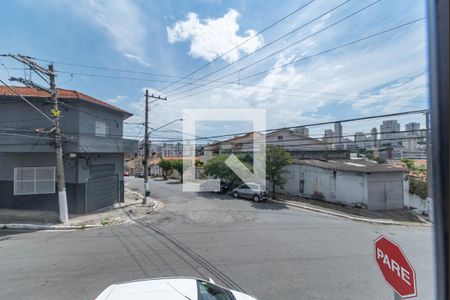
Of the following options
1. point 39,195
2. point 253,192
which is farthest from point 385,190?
point 39,195

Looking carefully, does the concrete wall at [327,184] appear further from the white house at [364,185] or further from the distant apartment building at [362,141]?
the distant apartment building at [362,141]

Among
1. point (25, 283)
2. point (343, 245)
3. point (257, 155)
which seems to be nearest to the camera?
point (25, 283)

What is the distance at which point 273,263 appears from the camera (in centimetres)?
661

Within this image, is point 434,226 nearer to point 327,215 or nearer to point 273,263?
point 273,263

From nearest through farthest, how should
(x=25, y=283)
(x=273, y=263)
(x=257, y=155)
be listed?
1. (x=25, y=283)
2. (x=273, y=263)
3. (x=257, y=155)

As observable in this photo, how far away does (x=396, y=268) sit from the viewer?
2.16m

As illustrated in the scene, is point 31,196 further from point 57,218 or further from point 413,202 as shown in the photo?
point 413,202

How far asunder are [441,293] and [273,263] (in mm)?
6190

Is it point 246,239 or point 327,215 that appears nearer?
point 246,239

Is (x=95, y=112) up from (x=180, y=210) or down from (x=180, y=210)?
up

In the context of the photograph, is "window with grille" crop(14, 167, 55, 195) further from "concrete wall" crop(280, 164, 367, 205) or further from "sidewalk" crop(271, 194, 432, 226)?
"concrete wall" crop(280, 164, 367, 205)

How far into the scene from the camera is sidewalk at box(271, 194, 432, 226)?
45.8 ft

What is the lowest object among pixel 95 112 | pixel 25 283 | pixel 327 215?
pixel 327 215

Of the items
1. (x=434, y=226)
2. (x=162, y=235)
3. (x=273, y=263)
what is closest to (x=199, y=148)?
(x=162, y=235)
